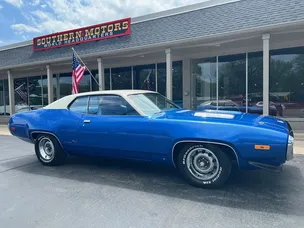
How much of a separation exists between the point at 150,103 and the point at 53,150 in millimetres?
2188

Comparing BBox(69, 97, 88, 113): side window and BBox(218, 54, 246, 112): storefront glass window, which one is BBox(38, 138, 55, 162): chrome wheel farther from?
BBox(218, 54, 246, 112): storefront glass window

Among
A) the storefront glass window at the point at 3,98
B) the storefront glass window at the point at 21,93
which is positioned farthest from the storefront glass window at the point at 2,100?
the storefront glass window at the point at 21,93

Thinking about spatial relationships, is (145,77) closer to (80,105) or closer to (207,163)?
(80,105)

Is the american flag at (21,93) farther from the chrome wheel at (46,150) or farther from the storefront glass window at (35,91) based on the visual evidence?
the chrome wheel at (46,150)

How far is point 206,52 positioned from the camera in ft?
35.9

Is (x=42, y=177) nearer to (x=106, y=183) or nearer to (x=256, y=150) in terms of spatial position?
(x=106, y=183)

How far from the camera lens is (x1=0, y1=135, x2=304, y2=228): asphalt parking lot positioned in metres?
2.72

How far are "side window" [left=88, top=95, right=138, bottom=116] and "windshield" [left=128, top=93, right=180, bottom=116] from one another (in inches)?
6.6

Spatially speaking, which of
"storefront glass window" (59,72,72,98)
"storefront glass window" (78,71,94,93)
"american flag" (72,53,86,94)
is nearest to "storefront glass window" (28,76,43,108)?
"storefront glass window" (59,72,72,98)

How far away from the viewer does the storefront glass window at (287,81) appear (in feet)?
31.6

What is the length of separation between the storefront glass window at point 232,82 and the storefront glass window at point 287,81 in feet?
3.73

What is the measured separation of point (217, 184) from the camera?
11.3 feet

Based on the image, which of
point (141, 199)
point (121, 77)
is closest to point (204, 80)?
point (121, 77)

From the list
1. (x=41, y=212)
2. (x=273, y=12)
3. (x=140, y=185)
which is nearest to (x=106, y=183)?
(x=140, y=185)
